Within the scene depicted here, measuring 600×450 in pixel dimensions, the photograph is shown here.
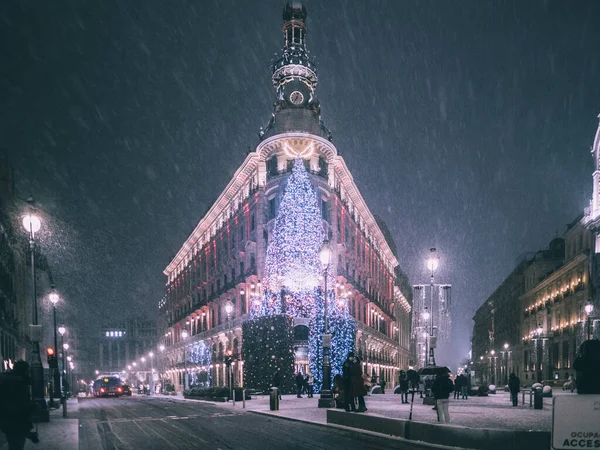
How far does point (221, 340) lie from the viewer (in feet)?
209

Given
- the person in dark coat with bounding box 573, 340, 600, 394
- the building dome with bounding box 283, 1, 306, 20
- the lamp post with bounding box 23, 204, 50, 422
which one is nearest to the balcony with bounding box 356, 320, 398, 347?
the building dome with bounding box 283, 1, 306, 20

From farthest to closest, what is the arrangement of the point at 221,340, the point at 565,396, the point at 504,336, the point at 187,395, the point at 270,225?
1. the point at 504,336
2. the point at 221,340
3. the point at 270,225
4. the point at 187,395
5. the point at 565,396

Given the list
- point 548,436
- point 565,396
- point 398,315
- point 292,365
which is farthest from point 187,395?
point 398,315

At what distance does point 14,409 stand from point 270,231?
147ft

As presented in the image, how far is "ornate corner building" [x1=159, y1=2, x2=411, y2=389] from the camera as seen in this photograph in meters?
54.8

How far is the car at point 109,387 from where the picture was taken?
172ft

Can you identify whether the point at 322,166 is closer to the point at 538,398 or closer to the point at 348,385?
the point at 538,398

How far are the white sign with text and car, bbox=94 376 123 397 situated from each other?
5072 cm

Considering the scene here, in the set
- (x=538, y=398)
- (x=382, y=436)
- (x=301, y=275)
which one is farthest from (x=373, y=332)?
(x=382, y=436)

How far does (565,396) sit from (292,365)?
34403 millimetres

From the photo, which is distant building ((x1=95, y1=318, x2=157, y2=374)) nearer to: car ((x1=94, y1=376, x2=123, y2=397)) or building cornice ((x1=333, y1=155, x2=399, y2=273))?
building cornice ((x1=333, y1=155, x2=399, y2=273))

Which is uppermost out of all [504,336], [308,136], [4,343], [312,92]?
[312,92]

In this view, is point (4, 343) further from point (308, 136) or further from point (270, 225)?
point (308, 136)

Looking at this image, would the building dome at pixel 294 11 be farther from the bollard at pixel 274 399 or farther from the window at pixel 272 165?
the bollard at pixel 274 399
